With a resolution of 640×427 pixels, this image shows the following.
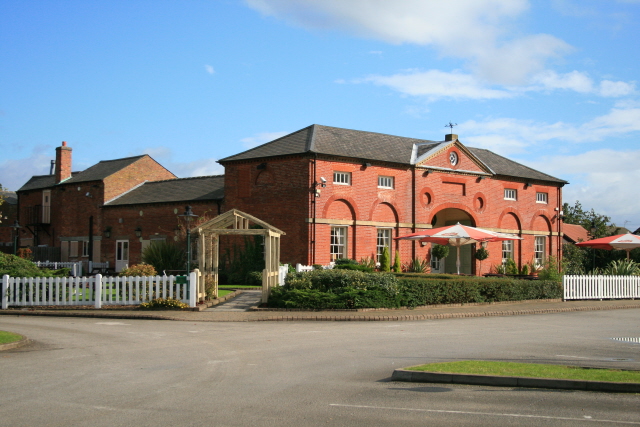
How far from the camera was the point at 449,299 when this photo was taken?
2231cm

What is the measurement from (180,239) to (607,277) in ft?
69.3

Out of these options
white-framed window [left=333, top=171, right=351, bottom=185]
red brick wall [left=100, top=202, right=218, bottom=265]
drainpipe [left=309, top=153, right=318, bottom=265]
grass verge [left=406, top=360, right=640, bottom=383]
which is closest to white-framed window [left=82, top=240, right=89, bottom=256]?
red brick wall [left=100, top=202, right=218, bottom=265]

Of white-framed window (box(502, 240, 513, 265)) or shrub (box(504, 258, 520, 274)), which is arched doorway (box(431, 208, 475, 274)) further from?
white-framed window (box(502, 240, 513, 265))

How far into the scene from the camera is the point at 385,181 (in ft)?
114

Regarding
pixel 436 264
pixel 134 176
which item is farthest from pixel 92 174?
pixel 436 264

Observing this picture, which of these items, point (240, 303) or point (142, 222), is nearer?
point (240, 303)

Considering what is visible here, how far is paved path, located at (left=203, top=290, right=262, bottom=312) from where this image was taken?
21094 millimetres

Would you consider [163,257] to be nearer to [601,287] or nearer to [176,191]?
[176,191]

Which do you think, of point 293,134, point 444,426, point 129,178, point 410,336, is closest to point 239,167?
point 293,134

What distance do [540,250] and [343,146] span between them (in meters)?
15.8

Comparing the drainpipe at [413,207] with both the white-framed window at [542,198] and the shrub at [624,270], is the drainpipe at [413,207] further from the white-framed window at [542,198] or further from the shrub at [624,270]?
the white-framed window at [542,198]

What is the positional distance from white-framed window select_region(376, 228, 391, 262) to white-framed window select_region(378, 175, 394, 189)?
87.3 inches

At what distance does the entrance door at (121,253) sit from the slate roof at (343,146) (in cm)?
991

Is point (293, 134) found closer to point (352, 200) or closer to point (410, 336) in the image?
point (352, 200)
